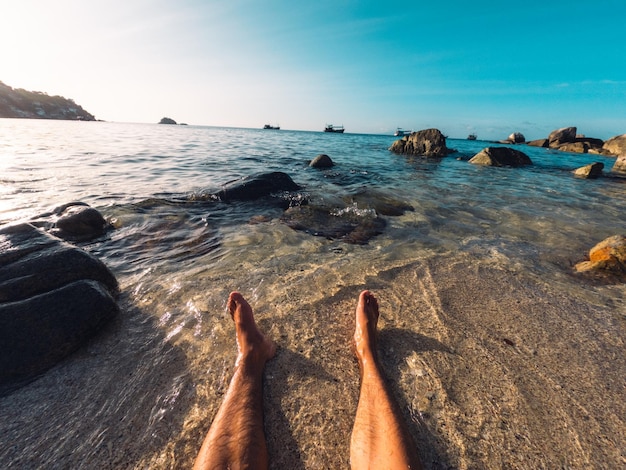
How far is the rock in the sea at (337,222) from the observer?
17.5 feet

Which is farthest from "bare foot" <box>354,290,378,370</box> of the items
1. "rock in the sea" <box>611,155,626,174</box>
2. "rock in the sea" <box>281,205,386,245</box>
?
"rock in the sea" <box>611,155,626,174</box>

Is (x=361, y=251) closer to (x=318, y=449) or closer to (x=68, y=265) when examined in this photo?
(x=318, y=449)

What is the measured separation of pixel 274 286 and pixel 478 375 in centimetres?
235

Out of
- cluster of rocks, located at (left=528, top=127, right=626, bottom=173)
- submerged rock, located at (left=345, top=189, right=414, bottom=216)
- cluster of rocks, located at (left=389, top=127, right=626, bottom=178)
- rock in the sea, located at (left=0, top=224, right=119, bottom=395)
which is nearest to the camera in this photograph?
rock in the sea, located at (left=0, top=224, right=119, bottom=395)

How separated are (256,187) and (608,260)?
7634mm

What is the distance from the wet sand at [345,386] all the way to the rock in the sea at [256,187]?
5018 millimetres

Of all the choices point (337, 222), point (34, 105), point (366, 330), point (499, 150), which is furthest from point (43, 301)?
point (34, 105)

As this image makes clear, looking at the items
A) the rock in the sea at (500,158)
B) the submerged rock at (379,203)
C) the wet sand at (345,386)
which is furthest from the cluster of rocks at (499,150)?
the wet sand at (345,386)

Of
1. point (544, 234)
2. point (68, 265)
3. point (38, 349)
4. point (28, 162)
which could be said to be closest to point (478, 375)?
point (38, 349)

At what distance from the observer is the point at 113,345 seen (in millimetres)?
2508

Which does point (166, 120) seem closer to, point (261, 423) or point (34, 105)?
point (34, 105)

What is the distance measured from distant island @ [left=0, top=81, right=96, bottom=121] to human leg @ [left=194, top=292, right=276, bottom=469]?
12169 cm

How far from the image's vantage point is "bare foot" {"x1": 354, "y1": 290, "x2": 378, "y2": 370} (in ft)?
7.72

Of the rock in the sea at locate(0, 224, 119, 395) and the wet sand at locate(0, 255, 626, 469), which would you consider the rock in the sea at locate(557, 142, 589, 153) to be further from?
the rock in the sea at locate(0, 224, 119, 395)
